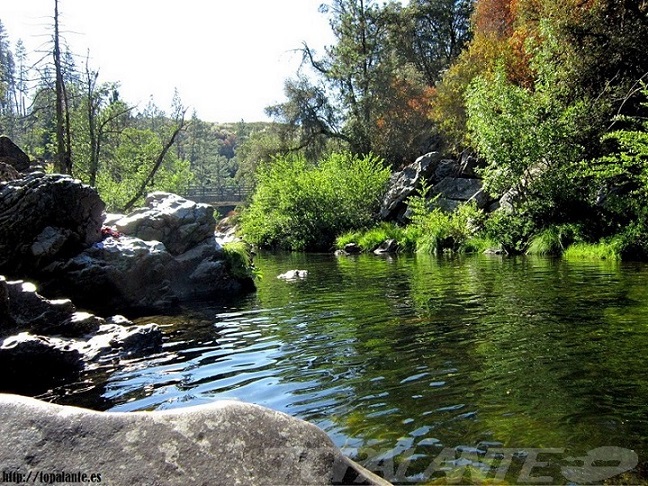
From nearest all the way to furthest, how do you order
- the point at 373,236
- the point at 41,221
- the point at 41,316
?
the point at 41,316 → the point at 41,221 → the point at 373,236

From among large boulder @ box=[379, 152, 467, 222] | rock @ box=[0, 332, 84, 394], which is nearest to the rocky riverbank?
rock @ box=[0, 332, 84, 394]

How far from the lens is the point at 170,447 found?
244 centimetres

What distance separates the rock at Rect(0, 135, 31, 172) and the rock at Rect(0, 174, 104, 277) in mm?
8260

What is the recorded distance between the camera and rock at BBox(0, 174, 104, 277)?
12.1m

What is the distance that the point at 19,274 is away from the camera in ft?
40.0

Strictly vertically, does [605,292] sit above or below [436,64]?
below

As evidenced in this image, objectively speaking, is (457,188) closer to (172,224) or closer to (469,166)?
(469,166)

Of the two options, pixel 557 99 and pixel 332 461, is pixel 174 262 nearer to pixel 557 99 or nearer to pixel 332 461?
pixel 332 461

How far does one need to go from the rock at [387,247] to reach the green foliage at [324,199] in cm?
578

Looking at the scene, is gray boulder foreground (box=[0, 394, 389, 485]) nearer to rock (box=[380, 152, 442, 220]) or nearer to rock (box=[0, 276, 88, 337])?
rock (box=[0, 276, 88, 337])

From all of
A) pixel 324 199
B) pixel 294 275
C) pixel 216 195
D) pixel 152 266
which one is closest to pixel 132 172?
pixel 324 199

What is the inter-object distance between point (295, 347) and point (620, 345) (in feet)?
15.8

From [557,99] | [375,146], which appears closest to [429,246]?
[557,99]

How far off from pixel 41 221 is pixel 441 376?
1057 centimetres
